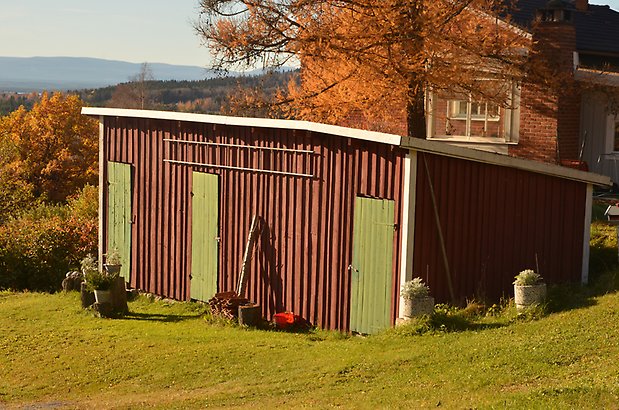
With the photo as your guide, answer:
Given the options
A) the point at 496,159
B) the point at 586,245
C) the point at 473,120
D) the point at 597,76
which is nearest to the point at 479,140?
the point at 473,120

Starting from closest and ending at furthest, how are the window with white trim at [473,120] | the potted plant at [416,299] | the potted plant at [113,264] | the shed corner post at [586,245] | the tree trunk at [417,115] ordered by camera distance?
the potted plant at [416,299] → the shed corner post at [586,245] → the potted plant at [113,264] → the tree trunk at [417,115] → the window with white trim at [473,120]

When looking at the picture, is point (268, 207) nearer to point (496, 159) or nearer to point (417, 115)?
point (496, 159)

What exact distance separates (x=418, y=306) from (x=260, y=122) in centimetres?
453

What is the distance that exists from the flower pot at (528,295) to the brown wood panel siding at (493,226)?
0.95 metres

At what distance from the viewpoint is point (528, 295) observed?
538 inches

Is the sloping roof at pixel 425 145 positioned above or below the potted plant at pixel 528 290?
above

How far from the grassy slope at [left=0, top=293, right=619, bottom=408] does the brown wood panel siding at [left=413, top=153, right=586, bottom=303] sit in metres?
1.54

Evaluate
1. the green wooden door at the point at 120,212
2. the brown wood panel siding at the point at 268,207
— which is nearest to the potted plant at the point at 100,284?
the brown wood panel siding at the point at 268,207

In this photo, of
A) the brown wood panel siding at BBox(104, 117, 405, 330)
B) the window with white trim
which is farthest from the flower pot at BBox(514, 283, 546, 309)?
the window with white trim

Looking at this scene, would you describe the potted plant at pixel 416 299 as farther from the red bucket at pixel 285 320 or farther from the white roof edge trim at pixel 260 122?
the red bucket at pixel 285 320

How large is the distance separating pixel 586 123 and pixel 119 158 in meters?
10.9

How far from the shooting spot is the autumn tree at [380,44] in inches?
721

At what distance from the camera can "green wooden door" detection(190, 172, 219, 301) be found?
17453 mm

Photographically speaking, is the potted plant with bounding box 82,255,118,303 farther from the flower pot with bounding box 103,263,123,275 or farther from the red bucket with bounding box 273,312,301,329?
the red bucket with bounding box 273,312,301,329
